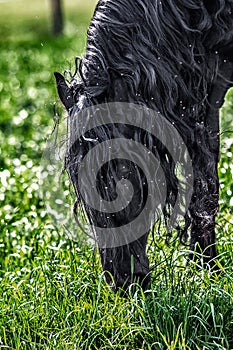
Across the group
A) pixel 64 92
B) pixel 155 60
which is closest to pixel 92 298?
pixel 64 92

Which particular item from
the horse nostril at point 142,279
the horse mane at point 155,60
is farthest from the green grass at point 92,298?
the horse mane at point 155,60

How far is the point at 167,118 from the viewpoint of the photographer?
10.7 feet

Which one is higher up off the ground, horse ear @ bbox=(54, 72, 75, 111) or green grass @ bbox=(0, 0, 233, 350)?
horse ear @ bbox=(54, 72, 75, 111)

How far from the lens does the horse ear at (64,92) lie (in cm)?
328

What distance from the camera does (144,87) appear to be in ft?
10.5

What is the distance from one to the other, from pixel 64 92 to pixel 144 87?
356 millimetres

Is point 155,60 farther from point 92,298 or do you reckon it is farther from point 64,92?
point 92,298

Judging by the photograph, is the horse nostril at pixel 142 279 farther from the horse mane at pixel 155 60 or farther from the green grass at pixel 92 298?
the horse mane at pixel 155 60

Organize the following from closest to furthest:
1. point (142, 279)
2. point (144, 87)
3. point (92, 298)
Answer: point (144, 87) < point (142, 279) < point (92, 298)

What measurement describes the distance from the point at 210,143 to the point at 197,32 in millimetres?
540

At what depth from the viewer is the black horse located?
3168mm

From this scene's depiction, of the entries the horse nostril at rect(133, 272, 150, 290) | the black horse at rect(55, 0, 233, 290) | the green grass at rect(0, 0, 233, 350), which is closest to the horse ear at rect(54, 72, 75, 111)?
the black horse at rect(55, 0, 233, 290)

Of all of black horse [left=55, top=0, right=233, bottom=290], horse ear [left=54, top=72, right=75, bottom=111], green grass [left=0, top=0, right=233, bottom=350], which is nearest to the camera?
black horse [left=55, top=0, right=233, bottom=290]

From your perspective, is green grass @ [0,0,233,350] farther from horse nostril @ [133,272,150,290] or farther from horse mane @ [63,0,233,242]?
horse mane @ [63,0,233,242]
